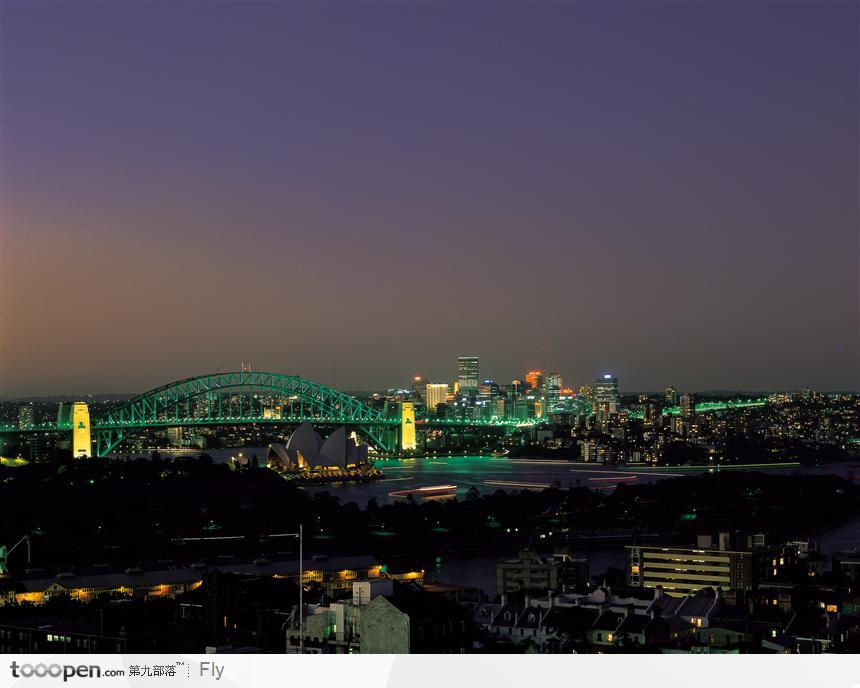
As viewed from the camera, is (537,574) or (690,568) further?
(690,568)

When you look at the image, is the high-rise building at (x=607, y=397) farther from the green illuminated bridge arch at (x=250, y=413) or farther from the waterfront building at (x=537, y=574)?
the waterfront building at (x=537, y=574)

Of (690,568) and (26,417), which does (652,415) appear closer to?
(26,417)

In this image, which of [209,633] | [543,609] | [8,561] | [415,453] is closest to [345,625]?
[209,633]

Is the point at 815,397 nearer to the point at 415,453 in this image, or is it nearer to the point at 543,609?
the point at 415,453

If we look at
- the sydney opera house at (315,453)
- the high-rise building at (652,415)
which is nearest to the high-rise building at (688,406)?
the high-rise building at (652,415)
